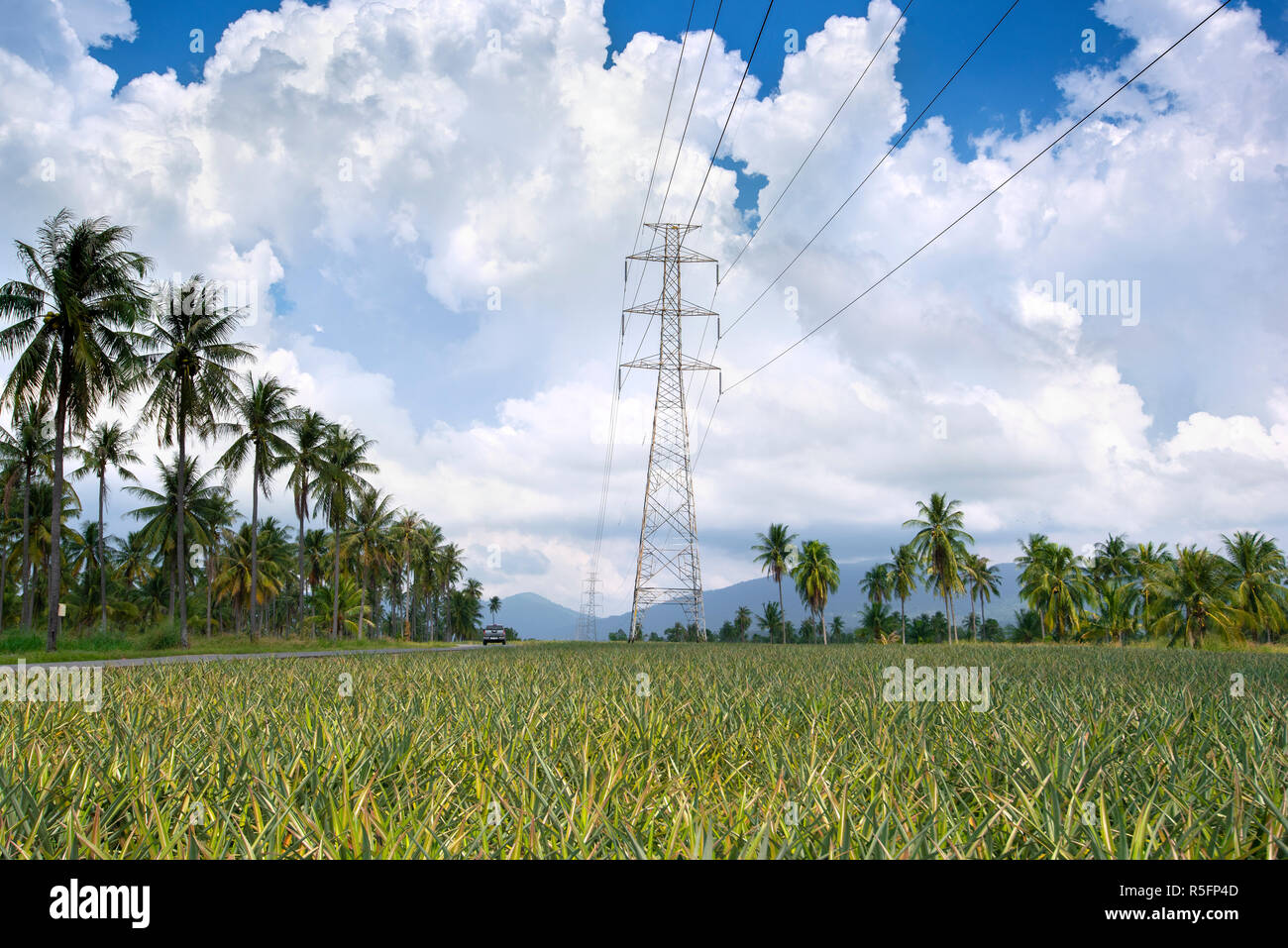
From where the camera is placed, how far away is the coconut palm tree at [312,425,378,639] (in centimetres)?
4247

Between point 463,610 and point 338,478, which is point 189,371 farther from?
point 463,610

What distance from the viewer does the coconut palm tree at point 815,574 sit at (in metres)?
67.4

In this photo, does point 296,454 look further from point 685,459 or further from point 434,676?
point 434,676

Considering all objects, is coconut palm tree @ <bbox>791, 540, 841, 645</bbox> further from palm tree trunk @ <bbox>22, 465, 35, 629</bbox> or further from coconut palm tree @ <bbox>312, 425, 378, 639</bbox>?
palm tree trunk @ <bbox>22, 465, 35, 629</bbox>

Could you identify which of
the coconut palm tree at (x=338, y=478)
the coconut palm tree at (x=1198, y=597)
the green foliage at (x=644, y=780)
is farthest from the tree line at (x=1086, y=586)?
the green foliage at (x=644, y=780)

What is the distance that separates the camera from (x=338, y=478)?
4153cm

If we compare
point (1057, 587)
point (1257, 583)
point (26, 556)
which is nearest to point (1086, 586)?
point (1057, 587)

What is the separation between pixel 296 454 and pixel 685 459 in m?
18.9

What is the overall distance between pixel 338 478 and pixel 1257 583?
2156 inches

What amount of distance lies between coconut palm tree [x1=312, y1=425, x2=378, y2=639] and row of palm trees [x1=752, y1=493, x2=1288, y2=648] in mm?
37478

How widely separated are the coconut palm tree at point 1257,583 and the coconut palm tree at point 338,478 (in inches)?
2031

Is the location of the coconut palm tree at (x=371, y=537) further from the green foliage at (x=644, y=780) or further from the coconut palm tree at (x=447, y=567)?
the green foliage at (x=644, y=780)
